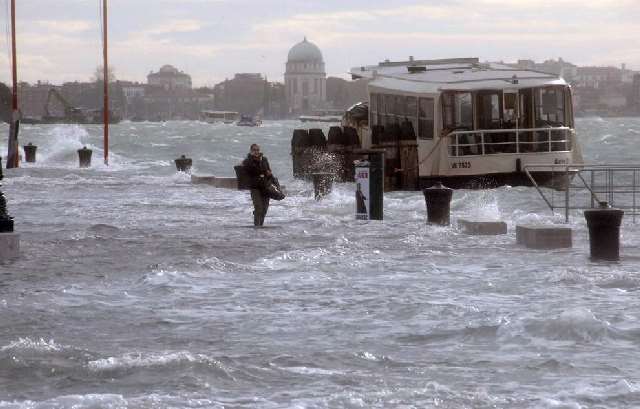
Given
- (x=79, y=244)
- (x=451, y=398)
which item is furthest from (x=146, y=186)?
(x=451, y=398)

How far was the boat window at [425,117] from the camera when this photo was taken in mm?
35531

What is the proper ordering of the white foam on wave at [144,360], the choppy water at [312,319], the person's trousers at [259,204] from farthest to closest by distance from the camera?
1. the person's trousers at [259,204]
2. the white foam on wave at [144,360]
3. the choppy water at [312,319]

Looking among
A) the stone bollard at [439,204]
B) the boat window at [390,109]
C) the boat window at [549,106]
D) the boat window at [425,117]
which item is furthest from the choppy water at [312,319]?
the boat window at [390,109]

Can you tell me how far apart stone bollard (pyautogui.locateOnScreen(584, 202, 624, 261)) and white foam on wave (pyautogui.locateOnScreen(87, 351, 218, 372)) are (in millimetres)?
7840

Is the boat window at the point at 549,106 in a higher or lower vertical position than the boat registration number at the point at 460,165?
higher

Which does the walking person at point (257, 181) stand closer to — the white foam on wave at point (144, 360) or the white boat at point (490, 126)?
the white boat at point (490, 126)

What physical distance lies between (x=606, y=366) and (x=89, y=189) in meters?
28.7

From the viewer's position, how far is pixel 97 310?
12477mm

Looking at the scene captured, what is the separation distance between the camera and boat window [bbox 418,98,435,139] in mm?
35531

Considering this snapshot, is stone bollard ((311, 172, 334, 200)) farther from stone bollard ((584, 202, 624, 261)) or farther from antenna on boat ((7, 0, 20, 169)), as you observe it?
antenna on boat ((7, 0, 20, 169))

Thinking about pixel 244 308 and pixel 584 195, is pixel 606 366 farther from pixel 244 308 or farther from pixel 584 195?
pixel 584 195

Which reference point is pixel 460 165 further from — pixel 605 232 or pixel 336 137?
pixel 605 232

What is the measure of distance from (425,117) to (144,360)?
26.7 meters

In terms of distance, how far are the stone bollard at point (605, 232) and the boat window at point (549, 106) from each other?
1972 cm
